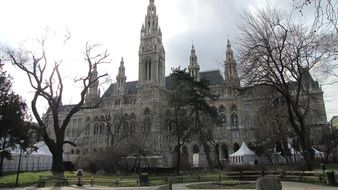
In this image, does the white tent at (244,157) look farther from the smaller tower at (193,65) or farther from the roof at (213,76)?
the smaller tower at (193,65)

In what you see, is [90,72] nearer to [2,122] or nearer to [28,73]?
[28,73]

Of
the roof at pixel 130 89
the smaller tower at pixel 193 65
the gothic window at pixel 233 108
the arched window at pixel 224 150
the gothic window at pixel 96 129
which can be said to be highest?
the smaller tower at pixel 193 65

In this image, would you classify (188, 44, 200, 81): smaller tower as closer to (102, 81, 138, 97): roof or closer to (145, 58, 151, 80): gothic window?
(145, 58, 151, 80): gothic window

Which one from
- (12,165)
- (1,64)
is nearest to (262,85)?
(1,64)

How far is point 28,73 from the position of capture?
31.5 metres

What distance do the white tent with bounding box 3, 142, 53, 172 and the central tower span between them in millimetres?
38808

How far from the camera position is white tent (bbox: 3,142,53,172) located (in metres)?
38.7

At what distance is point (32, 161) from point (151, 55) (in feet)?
151

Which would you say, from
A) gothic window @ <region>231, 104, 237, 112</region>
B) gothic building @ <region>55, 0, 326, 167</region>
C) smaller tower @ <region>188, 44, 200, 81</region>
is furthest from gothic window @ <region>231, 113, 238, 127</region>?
smaller tower @ <region>188, 44, 200, 81</region>

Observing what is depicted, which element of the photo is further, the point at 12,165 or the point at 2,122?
the point at 12,165

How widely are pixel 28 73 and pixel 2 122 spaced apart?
674 cm

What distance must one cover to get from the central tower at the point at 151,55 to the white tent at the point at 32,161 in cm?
3881

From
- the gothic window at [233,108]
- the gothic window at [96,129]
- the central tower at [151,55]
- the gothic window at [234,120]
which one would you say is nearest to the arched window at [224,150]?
the gothic window at [234,120]

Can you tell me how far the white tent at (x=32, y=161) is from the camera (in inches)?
1524
